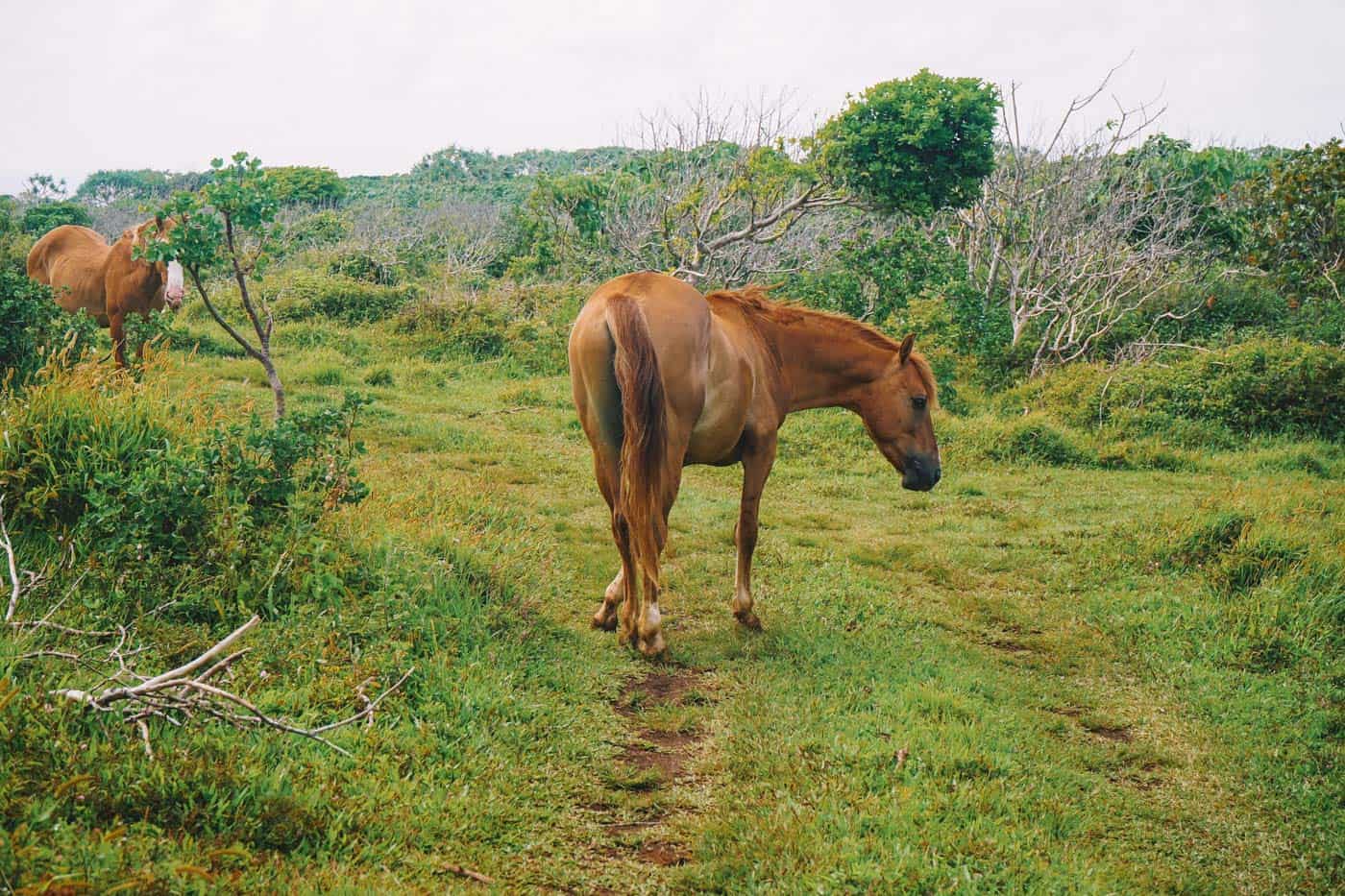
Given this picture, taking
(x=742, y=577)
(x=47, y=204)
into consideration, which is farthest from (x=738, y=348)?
(x=47, y=204)

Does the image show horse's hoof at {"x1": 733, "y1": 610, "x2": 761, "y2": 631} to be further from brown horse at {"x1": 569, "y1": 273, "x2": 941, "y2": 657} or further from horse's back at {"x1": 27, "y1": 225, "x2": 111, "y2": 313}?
horse's back at {"x1": 27, "y1": 225, "x2": 111, "y2": 313}

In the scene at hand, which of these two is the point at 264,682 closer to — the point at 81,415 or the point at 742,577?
the point at 81,415

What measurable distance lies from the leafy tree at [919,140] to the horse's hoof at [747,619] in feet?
22.3

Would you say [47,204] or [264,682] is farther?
[47,204]

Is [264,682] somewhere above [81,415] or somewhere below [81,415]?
below

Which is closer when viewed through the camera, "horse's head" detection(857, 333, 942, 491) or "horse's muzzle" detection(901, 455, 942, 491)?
"horse's head" detection(857, 333, 942, 491)

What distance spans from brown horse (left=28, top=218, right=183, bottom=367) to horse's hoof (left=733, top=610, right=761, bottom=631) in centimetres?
608

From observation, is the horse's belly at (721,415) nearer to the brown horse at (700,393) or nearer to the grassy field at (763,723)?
the brown horse at (700,393)

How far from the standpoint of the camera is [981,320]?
40.6ft

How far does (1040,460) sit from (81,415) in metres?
8.53

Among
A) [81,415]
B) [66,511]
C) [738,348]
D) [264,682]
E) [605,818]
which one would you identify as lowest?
[605,818]

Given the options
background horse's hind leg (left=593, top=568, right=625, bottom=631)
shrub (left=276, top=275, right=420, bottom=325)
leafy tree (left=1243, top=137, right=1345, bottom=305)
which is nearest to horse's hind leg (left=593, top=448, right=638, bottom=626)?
background horse's hind leg (left=593, top=568, right=625, bottom=631)

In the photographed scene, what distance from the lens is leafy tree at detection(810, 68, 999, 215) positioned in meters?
10.0

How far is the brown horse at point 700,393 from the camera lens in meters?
4.41
